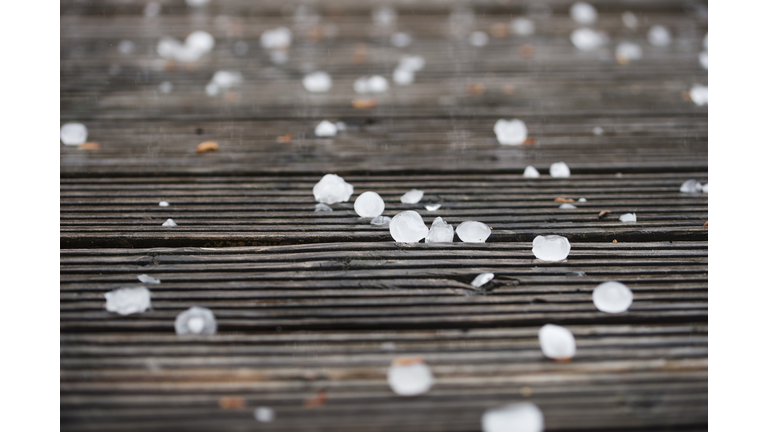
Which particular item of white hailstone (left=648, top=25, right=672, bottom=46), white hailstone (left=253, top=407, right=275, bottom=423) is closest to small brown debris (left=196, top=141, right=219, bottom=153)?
white hailstone (left=253, top=407, right=275, bottom=423)

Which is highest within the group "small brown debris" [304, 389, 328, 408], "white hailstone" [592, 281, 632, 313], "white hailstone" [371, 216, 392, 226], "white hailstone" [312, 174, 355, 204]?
"white hailstone" [312, 174, 355, 204]

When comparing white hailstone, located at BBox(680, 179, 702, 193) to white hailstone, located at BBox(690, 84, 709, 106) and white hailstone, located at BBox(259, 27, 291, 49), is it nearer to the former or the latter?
white hailstone, located at BBox(690, 84, 709, 106)

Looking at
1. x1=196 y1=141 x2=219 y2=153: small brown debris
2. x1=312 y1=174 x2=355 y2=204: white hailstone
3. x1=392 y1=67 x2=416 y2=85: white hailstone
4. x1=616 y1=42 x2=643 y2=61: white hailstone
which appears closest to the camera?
x1=312 y1=174 x2=355 y2=204: white hailstone

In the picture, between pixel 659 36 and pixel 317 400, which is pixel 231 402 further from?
pixel 659 36

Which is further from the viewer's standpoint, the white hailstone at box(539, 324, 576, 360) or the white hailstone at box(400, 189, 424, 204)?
the white hailstone at box(400, 189, 424, 204)

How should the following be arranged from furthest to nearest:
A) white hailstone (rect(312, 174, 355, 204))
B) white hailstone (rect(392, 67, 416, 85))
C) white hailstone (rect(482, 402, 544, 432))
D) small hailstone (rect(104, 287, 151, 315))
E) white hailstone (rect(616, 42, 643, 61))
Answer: white hailstone (rect(616, 42, 643, 61))
white hailstone (rect(392, 67, 416, 85))
white hailstone (rect(312, 174, 355, 204))
small hailstone (rect(104, 287, 151, 315))
white hailstone (rect(482, 402, 544, 432))

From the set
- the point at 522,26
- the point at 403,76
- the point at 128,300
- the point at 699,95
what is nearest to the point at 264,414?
the point at 128,300

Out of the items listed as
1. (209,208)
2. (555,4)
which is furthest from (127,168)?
(555,4)

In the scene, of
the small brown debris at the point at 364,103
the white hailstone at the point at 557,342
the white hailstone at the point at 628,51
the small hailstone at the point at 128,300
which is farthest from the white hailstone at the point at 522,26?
the small hailstone at the point at 128,300
